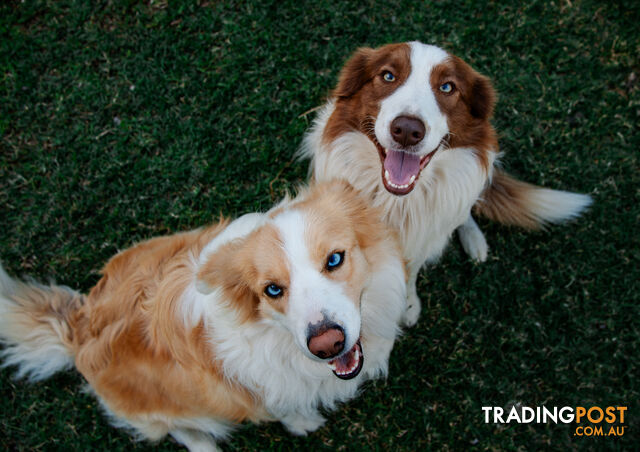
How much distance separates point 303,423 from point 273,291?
5.85ft

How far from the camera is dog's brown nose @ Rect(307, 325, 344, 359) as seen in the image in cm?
204

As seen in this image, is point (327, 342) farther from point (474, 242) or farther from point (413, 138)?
point (474, 242)

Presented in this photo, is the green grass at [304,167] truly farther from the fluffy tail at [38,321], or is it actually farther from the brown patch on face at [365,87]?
the brown patch on face at [365,87]

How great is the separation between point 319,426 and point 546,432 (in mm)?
1770

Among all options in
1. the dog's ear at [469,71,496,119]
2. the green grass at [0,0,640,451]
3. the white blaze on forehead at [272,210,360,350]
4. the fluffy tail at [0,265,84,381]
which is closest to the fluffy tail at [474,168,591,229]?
the green grass at [0,0,640,451]

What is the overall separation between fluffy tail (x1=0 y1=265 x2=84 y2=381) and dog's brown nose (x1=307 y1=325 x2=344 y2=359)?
1.82 metres

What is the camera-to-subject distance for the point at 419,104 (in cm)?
262

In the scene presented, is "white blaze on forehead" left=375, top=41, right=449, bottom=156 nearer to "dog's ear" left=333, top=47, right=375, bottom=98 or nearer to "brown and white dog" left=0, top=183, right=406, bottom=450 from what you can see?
"dog's ear" left=333, top=47, right=375, bottom=98

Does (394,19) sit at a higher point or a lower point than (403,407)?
higher

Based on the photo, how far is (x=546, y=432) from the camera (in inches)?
140

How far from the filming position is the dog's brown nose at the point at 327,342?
6.69ft

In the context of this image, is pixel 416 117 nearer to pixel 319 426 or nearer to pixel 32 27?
pixel 319 426

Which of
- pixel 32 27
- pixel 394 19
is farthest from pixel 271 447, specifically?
pixel 32 27

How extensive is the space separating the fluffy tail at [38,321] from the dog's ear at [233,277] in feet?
4.23
